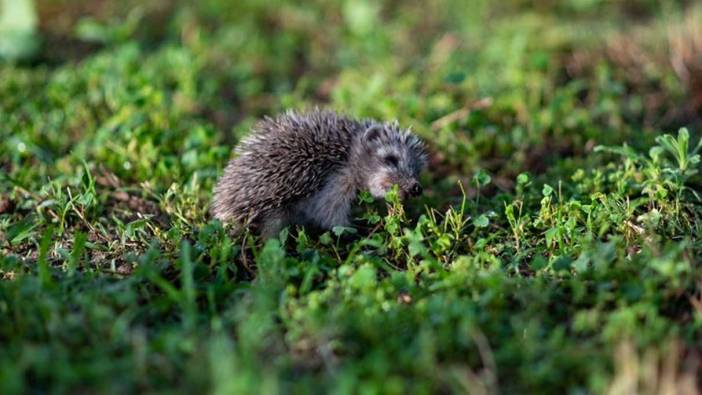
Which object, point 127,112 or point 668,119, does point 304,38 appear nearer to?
point 127,112

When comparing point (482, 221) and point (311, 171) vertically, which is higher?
point (311, 171)

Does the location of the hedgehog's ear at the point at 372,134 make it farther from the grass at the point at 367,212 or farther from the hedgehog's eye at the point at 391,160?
the grass at the point at 367,212

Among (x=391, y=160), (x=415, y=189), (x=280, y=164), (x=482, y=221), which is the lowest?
(x=482, y=221)

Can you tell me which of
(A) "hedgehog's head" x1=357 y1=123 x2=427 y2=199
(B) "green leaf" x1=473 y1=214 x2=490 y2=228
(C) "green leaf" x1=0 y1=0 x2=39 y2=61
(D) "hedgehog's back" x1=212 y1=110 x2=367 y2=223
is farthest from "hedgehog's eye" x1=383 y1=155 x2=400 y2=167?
(C) "green leaf" x1=0 y1=0 x2=39 y2=61

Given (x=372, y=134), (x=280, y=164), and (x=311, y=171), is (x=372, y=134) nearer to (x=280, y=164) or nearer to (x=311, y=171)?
(x=311, y=171)

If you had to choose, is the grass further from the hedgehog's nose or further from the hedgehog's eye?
the hedgehog's eye

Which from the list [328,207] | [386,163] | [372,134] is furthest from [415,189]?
[328,207]

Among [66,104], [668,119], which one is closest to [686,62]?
[668,119]
